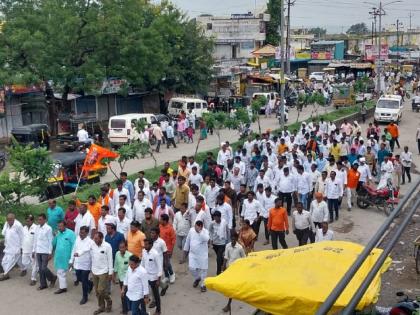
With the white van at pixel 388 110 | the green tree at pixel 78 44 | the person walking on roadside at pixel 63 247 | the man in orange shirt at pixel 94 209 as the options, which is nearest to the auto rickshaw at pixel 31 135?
the green tree at pixel 78 44

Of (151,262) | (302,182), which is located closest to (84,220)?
(151,262)

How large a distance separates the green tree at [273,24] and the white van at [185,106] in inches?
1543

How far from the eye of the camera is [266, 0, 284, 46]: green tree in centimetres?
6988

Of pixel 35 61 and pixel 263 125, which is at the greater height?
pixel 35 61

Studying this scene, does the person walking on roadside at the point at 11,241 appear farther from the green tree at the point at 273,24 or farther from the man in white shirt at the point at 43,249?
the green tree at the point at 273,24

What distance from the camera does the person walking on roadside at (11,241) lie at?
1070 centimetres

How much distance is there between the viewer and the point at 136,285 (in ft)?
27.6

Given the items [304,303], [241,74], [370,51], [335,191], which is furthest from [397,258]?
[370,51]

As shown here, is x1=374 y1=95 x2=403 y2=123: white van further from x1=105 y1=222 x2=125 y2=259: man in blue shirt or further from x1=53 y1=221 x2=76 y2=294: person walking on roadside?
x1=53 y1=221 x2=76 y2=294: person walking on roadside

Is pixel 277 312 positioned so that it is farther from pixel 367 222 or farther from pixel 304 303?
pixel 367 222

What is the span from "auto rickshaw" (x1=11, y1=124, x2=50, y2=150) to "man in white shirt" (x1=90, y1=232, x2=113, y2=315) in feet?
45.3

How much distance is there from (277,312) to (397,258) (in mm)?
6192

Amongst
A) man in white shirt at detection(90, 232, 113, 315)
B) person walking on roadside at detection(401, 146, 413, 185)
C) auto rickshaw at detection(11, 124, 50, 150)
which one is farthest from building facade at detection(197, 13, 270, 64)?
man in white shirt at detection(90, 232, 113, 315)

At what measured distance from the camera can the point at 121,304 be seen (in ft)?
31.6
